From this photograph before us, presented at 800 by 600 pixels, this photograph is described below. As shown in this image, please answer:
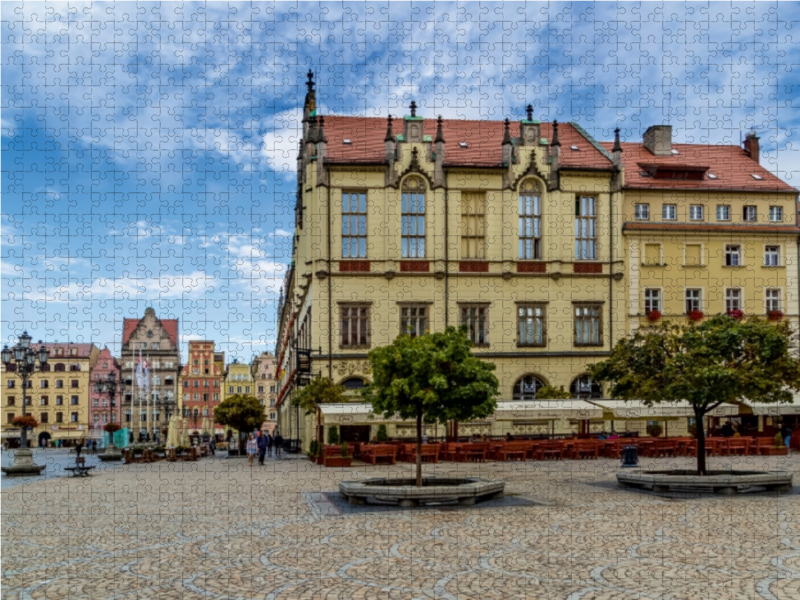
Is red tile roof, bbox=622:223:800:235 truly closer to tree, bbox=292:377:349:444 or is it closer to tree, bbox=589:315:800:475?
tree, bbox=292:377:349:444

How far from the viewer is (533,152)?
52969mm

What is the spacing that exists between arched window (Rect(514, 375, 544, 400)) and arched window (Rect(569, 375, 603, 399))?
1.86m

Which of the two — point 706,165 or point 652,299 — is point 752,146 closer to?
point 706,165

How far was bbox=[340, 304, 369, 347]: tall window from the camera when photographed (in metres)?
50.5

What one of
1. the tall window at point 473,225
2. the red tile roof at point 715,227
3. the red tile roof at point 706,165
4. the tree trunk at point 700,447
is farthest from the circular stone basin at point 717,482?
the red tile roof at point 706,165

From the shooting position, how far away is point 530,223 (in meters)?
53.2

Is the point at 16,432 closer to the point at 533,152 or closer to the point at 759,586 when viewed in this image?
the point at 533,152

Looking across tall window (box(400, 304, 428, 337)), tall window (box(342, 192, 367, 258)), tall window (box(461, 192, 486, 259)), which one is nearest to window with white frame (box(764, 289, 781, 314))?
tall window (box(461, 192, 486, 259))

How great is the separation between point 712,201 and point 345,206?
2199 cm

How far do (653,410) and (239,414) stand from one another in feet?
86.8

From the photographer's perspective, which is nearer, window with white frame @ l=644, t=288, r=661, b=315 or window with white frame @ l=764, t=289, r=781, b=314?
window with white frame @ l=644, t=288, r=661, b=315

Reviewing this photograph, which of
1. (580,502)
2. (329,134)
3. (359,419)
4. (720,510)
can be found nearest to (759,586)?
(720,510)

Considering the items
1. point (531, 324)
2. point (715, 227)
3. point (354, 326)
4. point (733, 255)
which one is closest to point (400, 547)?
point (354, 326)

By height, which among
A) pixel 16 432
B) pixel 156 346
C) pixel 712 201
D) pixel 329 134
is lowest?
pixel 16 432
